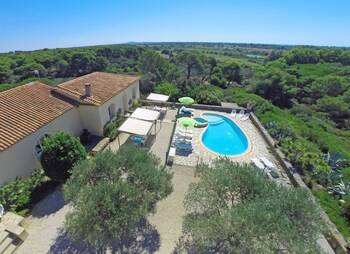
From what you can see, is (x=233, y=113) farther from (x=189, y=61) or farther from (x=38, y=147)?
(x=189, y=61)

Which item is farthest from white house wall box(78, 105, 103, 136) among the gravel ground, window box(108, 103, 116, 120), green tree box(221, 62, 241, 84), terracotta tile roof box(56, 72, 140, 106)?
green tree box(221, 62, 241, 84)

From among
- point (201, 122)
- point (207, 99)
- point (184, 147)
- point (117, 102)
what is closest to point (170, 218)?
point (184, 147)

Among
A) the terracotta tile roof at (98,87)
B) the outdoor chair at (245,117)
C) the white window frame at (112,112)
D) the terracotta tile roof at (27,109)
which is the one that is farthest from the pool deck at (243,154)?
the terracotta tile roof at (27,109)

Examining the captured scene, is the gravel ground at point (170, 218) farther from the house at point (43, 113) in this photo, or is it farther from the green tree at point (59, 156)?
the house at point (43, 113)

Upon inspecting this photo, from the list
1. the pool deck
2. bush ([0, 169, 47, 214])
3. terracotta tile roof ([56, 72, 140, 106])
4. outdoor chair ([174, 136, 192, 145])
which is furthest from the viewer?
outdoor chair ([174, 136, 192, 145])

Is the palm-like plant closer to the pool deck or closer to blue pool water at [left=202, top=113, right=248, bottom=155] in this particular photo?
the pool deck

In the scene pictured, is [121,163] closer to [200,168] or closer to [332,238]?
[200,168]
